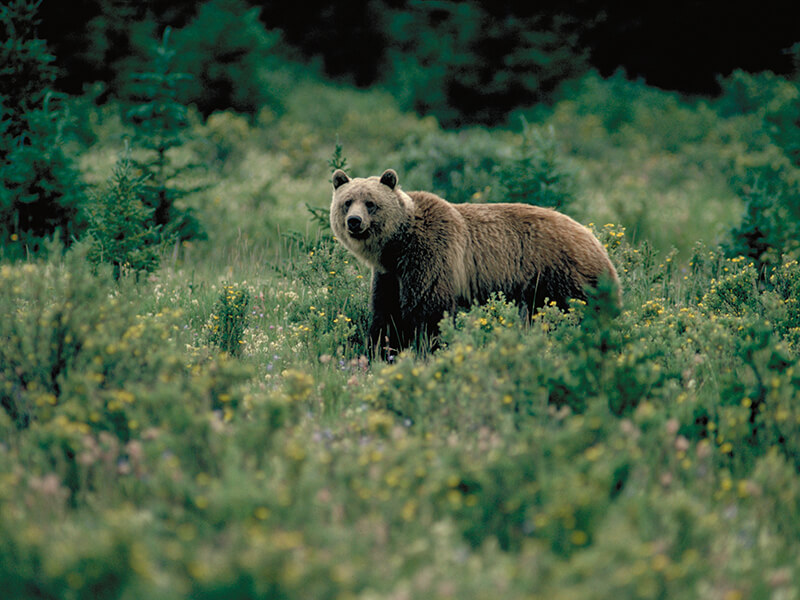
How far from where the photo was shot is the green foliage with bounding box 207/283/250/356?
550 centimetres

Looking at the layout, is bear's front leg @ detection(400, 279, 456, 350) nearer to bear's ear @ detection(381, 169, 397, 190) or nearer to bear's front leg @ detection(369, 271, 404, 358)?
bear's front leg @ detection(369, 271, 404, 358)

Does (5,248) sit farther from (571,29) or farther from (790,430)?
(571,29)

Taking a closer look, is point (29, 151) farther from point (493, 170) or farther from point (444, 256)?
point (493, 170)

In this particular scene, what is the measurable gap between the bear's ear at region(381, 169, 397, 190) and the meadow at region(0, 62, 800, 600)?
3.63ft

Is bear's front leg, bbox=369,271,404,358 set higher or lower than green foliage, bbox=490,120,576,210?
lower

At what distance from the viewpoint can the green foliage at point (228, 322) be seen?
5.50 metres

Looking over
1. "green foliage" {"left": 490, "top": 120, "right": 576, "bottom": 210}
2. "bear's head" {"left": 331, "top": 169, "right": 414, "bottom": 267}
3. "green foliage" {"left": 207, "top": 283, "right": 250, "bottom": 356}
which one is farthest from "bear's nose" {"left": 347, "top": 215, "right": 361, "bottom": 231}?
"green foliage" {"left": 490, "top": 120, "right": 576, "bottom": 210}

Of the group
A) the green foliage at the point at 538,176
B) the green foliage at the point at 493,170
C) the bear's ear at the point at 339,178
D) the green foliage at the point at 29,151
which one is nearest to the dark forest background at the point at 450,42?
the green foliage at the point at 493,170

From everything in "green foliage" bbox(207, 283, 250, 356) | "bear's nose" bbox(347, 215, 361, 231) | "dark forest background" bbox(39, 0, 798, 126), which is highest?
"dark forest background" bbox(39, 0, 798, 126)

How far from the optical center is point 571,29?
20.4 m

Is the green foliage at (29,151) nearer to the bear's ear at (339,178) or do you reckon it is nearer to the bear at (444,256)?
the bear's ear at (339,178)

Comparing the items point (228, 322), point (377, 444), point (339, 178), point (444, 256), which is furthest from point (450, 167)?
point (377, 444)

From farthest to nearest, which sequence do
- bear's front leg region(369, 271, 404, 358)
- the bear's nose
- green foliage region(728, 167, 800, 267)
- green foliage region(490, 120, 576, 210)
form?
green foliage region(490, 120, 576, 210) → green foliage region(728, 167, 800, 267) → bear's front leg region(369, 271, 404, 358) → the bear's nose

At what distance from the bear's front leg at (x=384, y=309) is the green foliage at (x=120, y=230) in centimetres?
220
